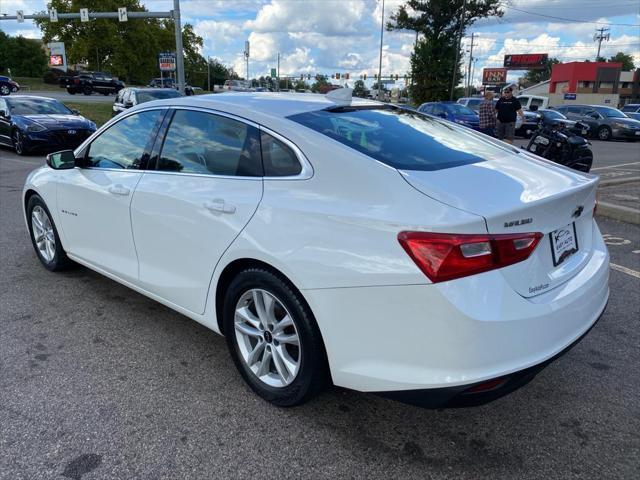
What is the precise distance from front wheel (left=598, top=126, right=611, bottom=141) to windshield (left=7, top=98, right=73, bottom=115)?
68.0 feet

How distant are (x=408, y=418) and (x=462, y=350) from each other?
2.68 feet

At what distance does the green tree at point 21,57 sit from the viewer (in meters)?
77.6

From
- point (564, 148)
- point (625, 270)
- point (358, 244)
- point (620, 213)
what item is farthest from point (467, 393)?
point (564, 148)

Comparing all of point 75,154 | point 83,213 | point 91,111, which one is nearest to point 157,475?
point 83,213

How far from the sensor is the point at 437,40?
3962 centimetres

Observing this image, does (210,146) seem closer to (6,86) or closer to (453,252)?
(453,252)

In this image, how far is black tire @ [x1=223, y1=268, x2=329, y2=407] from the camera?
7.90 ft

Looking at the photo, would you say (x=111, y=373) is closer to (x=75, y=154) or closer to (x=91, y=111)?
(x=75, y=154)

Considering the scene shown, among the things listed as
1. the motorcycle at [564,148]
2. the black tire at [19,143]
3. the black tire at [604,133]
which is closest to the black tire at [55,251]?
the motorcycle at [564,148]

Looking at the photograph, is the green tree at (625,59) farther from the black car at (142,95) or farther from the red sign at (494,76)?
the black car at (142,95)

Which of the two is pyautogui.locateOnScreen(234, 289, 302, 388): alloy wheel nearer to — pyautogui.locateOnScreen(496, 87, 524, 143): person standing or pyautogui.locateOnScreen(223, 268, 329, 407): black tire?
pyautogui.locateOnScreen(223, 268, 329, 407): black tire

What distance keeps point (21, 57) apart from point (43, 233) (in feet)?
304

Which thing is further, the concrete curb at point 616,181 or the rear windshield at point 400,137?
the concrete curb at point 616,181

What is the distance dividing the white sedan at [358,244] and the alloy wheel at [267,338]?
0.01m
